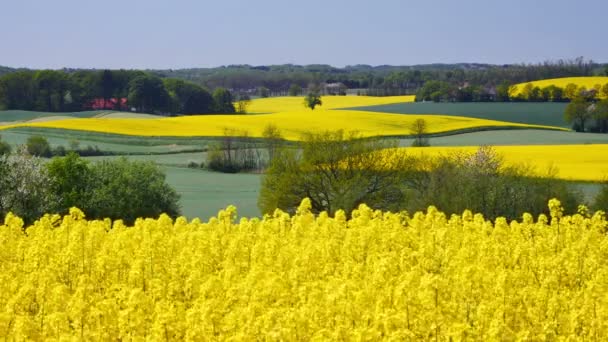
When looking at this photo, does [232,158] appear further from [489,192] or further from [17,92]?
[17,92]

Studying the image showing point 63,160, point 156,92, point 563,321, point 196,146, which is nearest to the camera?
point 563,321

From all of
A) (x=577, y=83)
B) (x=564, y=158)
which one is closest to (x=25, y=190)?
(x=564, y=158)

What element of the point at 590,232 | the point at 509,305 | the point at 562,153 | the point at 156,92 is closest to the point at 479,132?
the point at 562,153

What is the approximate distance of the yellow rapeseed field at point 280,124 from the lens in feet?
247

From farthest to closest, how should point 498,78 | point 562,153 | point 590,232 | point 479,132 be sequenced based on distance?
point 498,78 < point 479,132 < point 562,153 < point 590,232

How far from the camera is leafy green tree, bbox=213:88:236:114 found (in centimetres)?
11619

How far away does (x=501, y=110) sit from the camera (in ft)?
338

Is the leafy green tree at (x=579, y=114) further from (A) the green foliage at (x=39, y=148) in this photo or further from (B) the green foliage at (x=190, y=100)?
(B) the green foliage at (x=190, y=100)

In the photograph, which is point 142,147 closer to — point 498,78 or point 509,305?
point 509,305

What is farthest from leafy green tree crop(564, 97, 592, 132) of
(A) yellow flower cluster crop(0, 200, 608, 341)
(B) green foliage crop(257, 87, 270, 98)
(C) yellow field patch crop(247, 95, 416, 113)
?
(B) green foliage crop(257, 87, 270, 98)

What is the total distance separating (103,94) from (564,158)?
73.6 m

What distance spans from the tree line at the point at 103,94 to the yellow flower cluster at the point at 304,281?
Result: 309 feet

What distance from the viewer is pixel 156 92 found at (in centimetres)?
11288

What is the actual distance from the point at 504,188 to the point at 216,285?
21762mm
